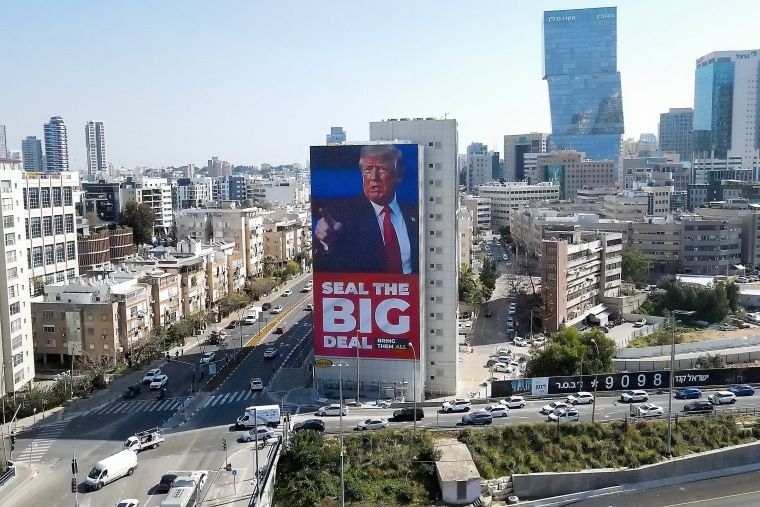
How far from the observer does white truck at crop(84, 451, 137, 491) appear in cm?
2253

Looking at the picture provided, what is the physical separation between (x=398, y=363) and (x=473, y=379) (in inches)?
238

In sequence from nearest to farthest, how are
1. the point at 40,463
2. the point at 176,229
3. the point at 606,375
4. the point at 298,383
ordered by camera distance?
the point at 40,463
the point at 606,375
the point at 298,383
the point at 176,229

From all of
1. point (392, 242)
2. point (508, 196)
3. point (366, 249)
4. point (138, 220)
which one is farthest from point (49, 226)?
point (508, 196)

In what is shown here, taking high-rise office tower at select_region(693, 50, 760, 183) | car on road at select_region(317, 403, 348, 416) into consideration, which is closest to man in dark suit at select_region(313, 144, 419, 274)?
car on road at select_region(317, 403, 348, 416)

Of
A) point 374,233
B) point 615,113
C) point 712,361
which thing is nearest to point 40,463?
point 374,233

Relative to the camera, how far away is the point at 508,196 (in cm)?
10212

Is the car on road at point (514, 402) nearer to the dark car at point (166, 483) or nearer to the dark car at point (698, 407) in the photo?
the dark car at point (698, 407)

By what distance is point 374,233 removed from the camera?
3216 cm

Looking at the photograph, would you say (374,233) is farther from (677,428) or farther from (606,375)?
(677,428)

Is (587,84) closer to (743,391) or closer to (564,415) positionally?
(743,391)

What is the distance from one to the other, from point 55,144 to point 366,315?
142m

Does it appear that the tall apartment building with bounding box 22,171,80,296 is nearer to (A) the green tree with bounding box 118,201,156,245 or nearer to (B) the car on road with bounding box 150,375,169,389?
(B) the car on road with bounding box 150,375,169,389

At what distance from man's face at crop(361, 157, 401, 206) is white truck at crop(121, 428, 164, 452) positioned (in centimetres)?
1298

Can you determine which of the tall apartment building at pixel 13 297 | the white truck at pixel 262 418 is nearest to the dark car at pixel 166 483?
the white truck at pixel 262 418
